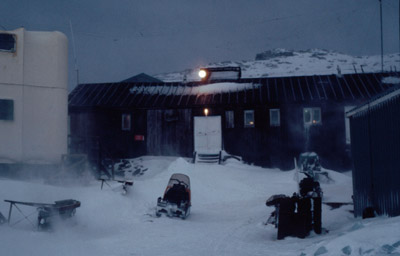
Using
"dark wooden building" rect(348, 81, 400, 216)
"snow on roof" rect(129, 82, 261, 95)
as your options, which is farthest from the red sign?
"dark wooden building" rect(348, 81, 400, 216)

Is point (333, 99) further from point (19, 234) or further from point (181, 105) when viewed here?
point (19, 234)

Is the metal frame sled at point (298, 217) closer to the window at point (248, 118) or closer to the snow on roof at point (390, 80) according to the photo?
the window at point (248, 118)

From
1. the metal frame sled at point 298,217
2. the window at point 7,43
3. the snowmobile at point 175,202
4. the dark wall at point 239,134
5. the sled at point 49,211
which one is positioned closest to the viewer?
the sled at point 49,211

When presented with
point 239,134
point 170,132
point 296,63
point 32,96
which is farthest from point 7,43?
point 296,63

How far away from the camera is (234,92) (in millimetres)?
26422

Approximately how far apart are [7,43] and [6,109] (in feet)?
10.3

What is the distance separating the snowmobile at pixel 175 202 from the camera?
12211mm

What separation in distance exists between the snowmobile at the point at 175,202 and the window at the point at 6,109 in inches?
347

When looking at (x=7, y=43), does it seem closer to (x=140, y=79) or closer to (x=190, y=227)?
(x=190, y=227)

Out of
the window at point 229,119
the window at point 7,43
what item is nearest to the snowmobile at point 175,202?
the window at point 7,43

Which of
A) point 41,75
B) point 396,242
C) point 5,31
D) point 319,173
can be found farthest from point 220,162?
point 396,242

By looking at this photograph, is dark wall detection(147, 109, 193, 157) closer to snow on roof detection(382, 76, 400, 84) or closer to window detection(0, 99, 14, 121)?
window detection(0, 99, 14, 121)

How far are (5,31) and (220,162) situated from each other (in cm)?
1398

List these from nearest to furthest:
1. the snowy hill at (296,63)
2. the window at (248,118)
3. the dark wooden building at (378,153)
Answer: the dark wooden building at (378,153), the window at (248,118), the snowy hill at (296,63)
